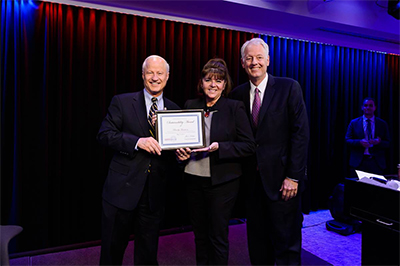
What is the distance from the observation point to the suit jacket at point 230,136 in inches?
81.1

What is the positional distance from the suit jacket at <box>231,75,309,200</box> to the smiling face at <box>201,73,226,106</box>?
34cm

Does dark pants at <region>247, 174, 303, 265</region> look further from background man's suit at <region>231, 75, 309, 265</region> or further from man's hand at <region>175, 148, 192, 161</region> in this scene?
man's hand at <region>175, 148, 192, 161</region>

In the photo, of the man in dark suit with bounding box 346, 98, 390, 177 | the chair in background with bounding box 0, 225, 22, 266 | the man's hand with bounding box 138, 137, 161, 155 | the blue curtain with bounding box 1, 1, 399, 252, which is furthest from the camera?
the man in dark suit with bounding box 346, 98, 390, 177

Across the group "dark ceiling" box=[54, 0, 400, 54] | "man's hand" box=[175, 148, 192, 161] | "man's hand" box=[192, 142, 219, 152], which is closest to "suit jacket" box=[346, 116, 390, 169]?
"dark ceiling" box=[54, 0, 400, 54]

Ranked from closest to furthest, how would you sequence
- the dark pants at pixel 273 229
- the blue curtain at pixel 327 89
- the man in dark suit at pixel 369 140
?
the dark pants at pixel 273 229 < the man in dark suit at pixel 369 140 < the blue curtain at pixel 327 89

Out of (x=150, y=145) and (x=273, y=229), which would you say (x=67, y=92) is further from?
(x=273, y=229)

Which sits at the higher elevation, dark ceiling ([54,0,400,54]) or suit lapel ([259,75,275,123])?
dark ceiling ([54,0,400,54])

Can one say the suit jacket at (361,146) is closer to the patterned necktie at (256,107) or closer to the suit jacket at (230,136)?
the patterned necktie at (256,107)

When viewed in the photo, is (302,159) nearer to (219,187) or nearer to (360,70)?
(219,187)

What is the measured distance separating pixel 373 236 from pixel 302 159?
0.68 meters

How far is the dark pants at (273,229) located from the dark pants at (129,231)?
0.74 meters

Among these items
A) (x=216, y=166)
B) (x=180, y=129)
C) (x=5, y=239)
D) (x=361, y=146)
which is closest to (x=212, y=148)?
(x=216, y=166)

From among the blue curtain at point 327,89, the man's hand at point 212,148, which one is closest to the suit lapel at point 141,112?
the man's hand at point 212,148

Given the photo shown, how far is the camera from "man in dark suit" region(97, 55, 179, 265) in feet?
6.64
